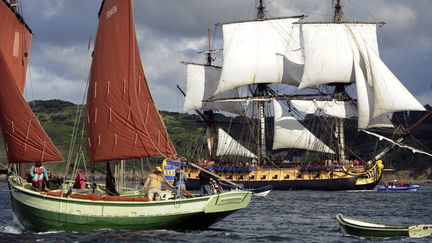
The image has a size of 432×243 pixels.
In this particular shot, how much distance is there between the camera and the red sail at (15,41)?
47.8 meters

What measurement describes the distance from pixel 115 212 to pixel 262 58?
90.1 metres

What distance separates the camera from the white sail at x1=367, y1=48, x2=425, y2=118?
352 ft

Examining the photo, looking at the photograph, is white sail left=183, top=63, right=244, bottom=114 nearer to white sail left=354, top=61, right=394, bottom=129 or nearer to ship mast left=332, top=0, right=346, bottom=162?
ship mast left=332, top=0, right=346, bottom=162

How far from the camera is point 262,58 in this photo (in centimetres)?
12681

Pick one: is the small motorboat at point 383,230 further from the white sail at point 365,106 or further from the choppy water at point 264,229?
the white sail at point 365,106

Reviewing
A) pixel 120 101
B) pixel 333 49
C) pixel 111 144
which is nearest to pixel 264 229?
pixel 111 144

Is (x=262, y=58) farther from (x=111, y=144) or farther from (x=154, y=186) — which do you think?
(x=154, y=186)

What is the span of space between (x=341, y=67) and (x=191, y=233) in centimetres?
8336

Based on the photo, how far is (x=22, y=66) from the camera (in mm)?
51406

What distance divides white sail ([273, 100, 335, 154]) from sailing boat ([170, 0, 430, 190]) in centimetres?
16

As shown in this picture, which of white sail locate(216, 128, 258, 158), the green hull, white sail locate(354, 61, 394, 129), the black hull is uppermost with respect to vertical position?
white sail locate(354, 61, 394, 129)

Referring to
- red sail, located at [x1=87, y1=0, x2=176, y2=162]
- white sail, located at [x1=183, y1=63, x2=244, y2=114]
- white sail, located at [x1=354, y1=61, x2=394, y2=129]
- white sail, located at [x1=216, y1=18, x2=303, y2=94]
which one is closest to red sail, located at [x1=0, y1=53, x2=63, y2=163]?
red sail, located at [x1=87, y1=0, x2=176, y2=162]

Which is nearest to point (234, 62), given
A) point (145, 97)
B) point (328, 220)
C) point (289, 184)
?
point (289, 184)

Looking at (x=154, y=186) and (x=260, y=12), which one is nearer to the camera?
(x=154, y=186)
